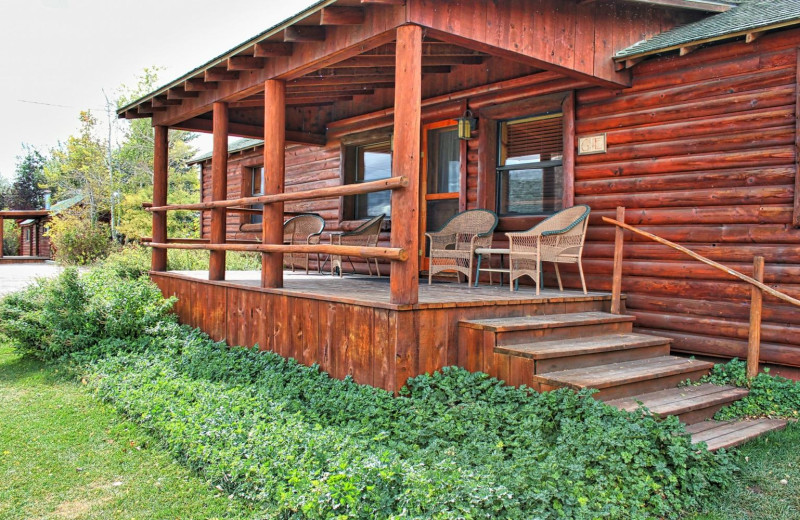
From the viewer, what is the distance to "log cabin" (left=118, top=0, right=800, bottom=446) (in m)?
4.03

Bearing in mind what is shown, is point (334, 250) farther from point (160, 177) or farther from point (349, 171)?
point (349, 171)

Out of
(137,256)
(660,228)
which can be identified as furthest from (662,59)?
(137,256)

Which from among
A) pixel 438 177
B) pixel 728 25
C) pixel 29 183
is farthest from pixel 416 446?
pixel 29 183

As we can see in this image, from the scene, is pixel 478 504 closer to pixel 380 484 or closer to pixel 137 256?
pixel 380 484

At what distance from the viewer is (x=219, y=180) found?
636cm

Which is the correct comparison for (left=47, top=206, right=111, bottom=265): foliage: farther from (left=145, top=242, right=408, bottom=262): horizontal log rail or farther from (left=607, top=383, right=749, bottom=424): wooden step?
(left=607, top=383, right=749, bottom=424): wooden step

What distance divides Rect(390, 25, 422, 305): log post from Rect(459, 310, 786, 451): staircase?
0.59 metres

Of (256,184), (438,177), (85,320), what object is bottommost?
(85,320)

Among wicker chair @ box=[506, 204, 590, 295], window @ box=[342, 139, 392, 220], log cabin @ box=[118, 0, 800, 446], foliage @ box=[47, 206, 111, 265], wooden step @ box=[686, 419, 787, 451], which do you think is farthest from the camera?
foliage @ box=[47, 206, 111, 265]

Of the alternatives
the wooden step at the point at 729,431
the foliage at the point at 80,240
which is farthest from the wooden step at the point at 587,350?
the foliage at the point at 80,240

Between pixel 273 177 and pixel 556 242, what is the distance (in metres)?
2.72

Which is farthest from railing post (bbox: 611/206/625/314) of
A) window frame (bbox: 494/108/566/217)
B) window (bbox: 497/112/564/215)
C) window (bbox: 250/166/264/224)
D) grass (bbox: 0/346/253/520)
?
window (bbox: 250/166/264/224)

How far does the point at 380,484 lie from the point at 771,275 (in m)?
3.72

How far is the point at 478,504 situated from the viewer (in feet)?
8.39
